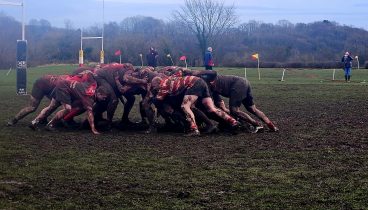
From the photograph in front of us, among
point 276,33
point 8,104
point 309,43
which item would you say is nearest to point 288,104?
point 8,104

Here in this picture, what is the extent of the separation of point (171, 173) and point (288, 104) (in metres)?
15.2

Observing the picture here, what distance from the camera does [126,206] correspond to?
859 cm

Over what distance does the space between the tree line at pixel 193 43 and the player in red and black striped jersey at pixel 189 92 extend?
157ft

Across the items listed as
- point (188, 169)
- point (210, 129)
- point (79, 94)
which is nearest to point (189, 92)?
point (210, 129)

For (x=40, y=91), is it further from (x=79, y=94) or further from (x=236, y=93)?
(x=236, y=93)

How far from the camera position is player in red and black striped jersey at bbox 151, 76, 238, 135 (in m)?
16.5

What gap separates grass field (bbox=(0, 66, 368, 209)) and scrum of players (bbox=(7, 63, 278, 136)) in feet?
1.69

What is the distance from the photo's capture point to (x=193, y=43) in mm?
105562

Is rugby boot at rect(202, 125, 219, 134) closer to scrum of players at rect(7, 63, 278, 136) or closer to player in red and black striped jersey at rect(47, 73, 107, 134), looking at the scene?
scrum of players at rect(7, 63, 278, 136)

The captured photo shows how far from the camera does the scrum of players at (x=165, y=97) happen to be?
54.7ft

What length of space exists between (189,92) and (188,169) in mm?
5344

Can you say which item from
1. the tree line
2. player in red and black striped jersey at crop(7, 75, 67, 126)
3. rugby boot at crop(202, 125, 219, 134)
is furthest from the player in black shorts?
the tree line

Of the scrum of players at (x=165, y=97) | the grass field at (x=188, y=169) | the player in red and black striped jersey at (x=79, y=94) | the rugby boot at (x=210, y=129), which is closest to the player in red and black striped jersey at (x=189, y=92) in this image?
the scrum of players at (x=165, y=97)

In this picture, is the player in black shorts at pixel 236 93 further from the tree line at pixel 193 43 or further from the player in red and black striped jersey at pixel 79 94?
the tree line at pixel 193 43
